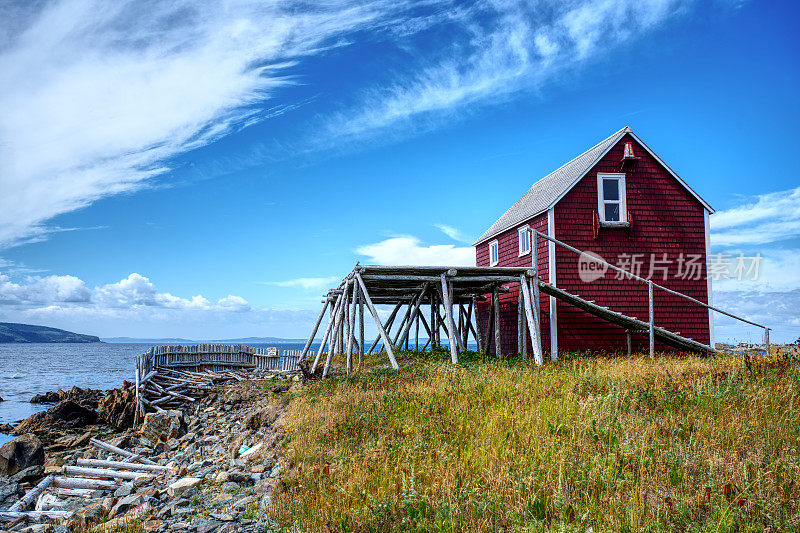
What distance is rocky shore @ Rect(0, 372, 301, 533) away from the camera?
7.30m

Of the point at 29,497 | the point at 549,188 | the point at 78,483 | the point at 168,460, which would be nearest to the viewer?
the point at 29,497

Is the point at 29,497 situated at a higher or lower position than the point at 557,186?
lower

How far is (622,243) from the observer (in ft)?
66.2

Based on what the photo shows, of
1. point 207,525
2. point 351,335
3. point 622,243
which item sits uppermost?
point 622,243

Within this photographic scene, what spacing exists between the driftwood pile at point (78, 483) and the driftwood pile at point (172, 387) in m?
7.94

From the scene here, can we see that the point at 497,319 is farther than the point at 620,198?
Yes

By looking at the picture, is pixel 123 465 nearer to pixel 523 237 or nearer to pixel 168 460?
pixel 168 460

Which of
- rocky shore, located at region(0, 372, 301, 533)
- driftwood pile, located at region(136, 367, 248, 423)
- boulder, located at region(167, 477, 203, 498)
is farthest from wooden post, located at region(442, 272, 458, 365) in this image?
driftwood pile, located at region(136, 367, 248, 423)

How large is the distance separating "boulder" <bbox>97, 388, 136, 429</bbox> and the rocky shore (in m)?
0.04

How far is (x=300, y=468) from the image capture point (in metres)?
7.74

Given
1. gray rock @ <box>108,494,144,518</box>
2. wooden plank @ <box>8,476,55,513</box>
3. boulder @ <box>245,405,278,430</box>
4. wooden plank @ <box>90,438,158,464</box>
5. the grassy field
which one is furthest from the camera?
wooden plank @ <box>90,438,158,464</box>

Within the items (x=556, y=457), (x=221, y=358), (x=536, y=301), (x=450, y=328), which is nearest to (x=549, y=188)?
(x=536, y=301)

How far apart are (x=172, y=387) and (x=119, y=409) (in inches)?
111

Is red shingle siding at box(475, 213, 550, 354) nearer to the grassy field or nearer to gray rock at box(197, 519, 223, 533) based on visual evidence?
the grassy field
